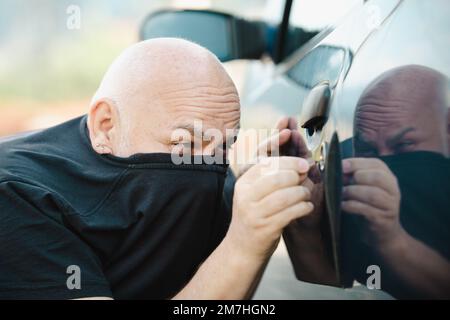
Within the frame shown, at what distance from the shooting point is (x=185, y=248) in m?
1.91

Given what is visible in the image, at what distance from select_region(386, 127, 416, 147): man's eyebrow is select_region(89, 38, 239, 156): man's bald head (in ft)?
2.46

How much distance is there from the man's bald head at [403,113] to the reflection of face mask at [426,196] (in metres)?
0.02

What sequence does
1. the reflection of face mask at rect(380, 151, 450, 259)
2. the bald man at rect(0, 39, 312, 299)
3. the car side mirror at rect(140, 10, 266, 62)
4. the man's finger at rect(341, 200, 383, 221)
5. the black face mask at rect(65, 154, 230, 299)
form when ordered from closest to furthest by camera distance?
the reflection of face mask at rect(380, 151, 450, 259) < the man's finger at rect(341, 200, 383, 221) < the bald man at rect(0, 39, 312, 299) < the black face mask at rect(65, 154, 230, 299) < the car side mirror at rect(140, 10, 266, 62)

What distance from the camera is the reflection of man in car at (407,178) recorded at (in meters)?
1.21

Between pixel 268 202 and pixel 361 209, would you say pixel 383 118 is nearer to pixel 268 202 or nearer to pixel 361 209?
pixel 361 209

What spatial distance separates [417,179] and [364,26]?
464 mm

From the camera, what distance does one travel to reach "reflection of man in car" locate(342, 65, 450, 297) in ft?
3.99

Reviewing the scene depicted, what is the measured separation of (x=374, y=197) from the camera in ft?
4.31

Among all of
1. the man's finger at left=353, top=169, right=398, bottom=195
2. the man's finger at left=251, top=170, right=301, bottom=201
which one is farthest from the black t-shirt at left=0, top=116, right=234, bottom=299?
the man's finger at left=353, top=169, right=398, bottom=195

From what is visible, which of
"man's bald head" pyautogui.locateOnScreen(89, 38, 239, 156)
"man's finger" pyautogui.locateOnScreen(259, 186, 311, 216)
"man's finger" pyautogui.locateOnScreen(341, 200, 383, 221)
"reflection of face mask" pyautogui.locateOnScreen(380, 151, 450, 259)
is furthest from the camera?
"man's bald head" pyautogui.locateOnScreen(89, 38, 239, 156)

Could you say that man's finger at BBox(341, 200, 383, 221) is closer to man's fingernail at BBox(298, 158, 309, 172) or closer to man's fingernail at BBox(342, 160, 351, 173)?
man's fingernail at BBox(342, 160, 351, 173)

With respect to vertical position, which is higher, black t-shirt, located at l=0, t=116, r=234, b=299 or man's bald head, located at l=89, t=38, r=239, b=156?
man's bald head, located at l=89, t=38, r=239, b=156

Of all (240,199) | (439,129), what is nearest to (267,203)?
(240,199)

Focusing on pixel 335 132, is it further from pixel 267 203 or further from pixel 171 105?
pixel 171 105
